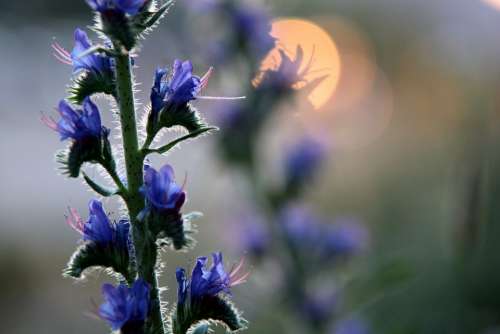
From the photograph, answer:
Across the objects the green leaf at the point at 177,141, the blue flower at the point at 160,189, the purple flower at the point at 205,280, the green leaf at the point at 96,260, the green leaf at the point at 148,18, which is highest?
the green leaf at the point at 148,18

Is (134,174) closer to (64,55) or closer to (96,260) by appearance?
(96,260)

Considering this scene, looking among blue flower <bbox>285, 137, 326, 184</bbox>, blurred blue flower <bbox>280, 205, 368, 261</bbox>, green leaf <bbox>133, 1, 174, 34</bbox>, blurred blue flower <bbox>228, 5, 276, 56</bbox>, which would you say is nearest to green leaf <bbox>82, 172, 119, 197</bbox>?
green leaf <bbox>133, 1, 174, 34</bbox>

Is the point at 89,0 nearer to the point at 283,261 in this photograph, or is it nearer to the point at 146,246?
the point at 146,246

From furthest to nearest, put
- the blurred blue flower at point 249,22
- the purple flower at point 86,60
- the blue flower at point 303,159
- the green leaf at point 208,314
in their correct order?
1. the blue flower at point 303,159
2. the blurred blue flower at point 249,22
3. the green leaf at point 208,314
4. the purple flower at point 86,60

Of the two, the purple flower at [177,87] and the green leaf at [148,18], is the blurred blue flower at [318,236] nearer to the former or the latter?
the purple flower at [177,87]

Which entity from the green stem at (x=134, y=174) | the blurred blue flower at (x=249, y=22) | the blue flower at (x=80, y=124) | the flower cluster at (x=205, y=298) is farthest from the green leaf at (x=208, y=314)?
the blurred blue flower at (x=249, y=22)

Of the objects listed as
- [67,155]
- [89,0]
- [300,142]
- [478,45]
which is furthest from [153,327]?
→ [478,45]
